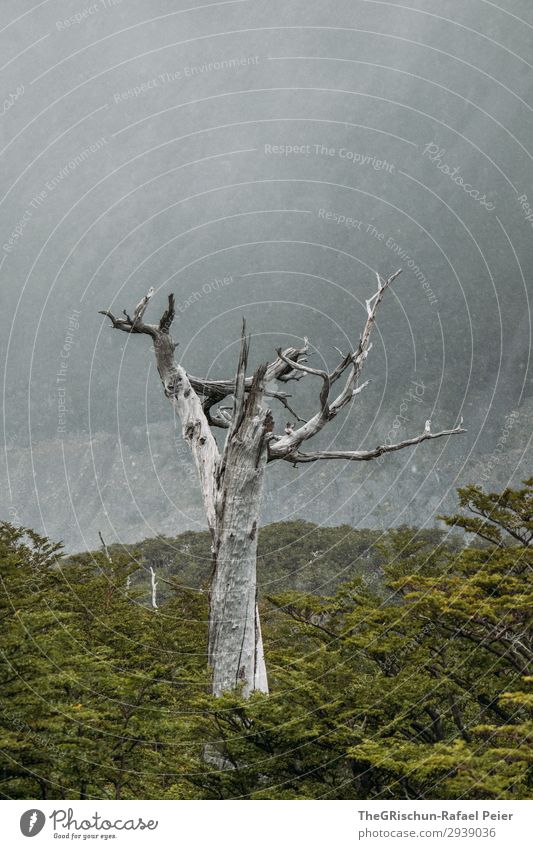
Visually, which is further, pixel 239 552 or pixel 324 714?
pixel 239 552

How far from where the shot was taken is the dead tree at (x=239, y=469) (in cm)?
1147

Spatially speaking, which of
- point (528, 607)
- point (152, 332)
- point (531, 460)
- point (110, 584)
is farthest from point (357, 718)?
point (531, 460)

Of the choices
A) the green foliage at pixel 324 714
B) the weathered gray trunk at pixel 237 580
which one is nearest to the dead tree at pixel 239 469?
A: the weathered gray trunk at pixel 237 580

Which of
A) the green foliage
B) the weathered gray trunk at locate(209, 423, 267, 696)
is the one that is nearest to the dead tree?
the weathered gray trunk at locate(209, 423, 267, 696)

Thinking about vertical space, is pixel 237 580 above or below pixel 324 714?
above

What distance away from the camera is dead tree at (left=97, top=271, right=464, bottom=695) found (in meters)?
11.5

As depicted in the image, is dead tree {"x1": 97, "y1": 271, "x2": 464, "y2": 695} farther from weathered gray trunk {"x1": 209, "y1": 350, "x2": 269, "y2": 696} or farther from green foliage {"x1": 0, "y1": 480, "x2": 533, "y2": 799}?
green foliage {"x1": 0, "y1": 480, "x2": 533, "y2": 799}

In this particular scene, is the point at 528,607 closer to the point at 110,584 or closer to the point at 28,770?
the point at 28,770

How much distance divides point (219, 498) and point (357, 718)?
4599mm

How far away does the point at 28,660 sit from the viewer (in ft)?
26.0

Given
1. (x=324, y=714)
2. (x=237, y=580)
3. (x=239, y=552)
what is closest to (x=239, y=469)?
(x=239, y=552)

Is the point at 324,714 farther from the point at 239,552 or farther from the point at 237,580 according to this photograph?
the point at 239,552

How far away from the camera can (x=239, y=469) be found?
39.2 feet
